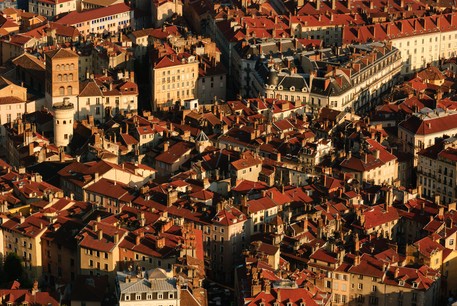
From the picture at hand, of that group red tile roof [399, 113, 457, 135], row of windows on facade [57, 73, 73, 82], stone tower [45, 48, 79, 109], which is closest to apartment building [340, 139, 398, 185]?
red tile roof [399, 113, 457, 135]

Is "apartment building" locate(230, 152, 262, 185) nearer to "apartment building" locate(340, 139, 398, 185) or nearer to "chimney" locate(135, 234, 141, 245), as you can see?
"apartment building" locate(340, 139, 398, 185)

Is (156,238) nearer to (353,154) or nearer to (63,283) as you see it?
(63,283)

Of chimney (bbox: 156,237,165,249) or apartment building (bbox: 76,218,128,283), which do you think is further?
chimney (bbox: 156,237,165,249)

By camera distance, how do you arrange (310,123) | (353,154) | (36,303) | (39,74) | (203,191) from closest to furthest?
(36,303), (203,191), (353,154), (310,123), (39,74)

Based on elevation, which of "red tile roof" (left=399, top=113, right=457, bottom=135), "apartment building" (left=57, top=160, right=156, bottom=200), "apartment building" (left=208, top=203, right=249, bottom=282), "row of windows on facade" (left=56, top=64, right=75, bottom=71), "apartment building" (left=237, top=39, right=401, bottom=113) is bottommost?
"apartment building" (left=208, top=203, right=249, bottom=282)

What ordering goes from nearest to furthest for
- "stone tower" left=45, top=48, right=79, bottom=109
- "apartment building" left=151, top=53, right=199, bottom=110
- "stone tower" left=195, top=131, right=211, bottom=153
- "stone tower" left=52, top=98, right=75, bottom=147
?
"stone tower" left=195, top=131, right=211, bottom=153 → "stone tower" left=52, top=98, right=75, bottom=147 → "stone tower" left=45, top=48, right=79, bottom=109 → "apartment building" left=151, top=53, right=199, bottom=110

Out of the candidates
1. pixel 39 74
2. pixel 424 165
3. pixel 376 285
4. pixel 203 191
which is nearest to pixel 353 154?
pixel 424 165

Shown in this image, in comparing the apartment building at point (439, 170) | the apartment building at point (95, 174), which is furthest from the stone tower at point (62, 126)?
the apartment building at point (439, 170)
